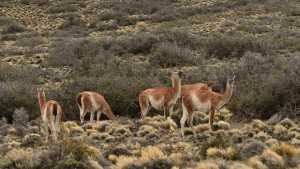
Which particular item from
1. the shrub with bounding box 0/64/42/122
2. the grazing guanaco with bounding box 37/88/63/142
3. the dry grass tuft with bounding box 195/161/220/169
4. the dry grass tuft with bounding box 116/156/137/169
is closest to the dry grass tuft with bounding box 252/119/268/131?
the dry grass tuft with bounding box 195/161/220/169

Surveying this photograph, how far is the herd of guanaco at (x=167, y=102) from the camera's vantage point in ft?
46.6

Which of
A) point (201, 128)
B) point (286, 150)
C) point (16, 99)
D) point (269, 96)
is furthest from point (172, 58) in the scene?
point (286, 150)

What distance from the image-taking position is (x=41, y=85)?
27.8 metres

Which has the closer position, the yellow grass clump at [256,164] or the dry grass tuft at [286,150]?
the yellow grass clump at [256,164]

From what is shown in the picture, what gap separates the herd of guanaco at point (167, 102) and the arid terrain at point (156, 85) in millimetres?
425

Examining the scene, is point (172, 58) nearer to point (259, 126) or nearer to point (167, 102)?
point (167, 102)

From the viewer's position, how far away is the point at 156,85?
2244 centimetres

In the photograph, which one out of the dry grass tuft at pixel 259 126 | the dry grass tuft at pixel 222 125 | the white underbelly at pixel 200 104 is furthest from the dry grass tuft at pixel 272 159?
the dry grass tuft at pixel 222 125

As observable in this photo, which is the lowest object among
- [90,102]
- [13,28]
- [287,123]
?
[13,28]

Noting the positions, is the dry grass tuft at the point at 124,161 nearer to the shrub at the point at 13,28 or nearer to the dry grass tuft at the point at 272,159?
the dry grass tuft at the point at 272,159

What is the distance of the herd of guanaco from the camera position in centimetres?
1421

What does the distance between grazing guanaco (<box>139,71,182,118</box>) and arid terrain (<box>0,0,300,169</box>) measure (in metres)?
0.47

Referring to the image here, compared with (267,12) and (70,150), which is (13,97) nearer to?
(70,150)

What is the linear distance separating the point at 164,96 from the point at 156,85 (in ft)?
19.8
